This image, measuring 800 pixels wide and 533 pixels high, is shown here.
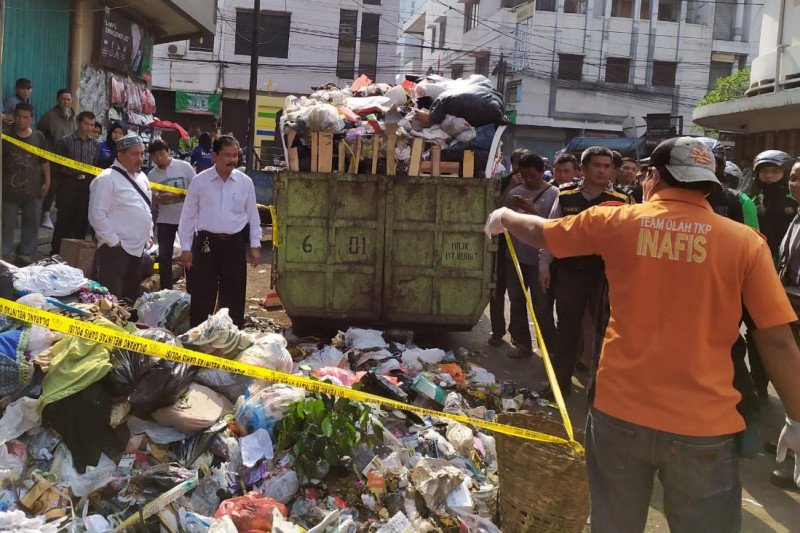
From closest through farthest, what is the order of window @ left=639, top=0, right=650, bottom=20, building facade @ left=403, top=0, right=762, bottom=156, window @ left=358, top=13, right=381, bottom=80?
1. window @ left=358, top=13, right=381, bottom=80
2. building facade @ left=403, top=0, right=762, bottom=156
3. window @ left=639, top=0, right=650, bottom=20

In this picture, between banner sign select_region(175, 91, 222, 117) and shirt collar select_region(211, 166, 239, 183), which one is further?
banner sign select_region(175, 91, 222, 117)

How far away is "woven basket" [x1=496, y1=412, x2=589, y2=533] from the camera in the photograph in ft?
11.3

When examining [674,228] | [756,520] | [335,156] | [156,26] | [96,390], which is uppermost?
[156,26]

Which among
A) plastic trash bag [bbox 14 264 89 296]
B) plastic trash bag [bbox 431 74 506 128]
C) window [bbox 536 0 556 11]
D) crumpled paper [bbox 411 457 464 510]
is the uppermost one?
window [bbox 536 0 556 11]

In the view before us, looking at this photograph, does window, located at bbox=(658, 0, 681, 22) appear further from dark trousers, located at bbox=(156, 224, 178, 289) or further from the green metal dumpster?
dark trousers, located at bbox=(156, 224, 178, 289)

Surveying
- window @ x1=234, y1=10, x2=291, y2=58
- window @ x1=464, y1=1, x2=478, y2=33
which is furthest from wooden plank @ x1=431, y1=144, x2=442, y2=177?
window @ x1=464, y1=1, x2=478, y2=33

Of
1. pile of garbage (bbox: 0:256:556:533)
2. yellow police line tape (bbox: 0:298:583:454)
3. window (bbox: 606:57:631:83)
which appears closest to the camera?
yellow police line tape (bbox: 0:298:583:454)

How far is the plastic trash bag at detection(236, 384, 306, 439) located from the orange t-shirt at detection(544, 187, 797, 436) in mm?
2092

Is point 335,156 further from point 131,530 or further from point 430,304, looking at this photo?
point 131,530

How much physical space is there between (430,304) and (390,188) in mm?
1127

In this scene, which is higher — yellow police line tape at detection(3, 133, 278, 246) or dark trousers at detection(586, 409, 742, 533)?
yellow police line tape at detection(3, 133, 278, 246)

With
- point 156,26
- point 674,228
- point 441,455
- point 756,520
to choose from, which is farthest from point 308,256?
point 156,26

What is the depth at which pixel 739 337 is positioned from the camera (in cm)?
260

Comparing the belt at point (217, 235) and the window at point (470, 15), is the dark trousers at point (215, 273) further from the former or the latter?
the window at point (470, 15)
